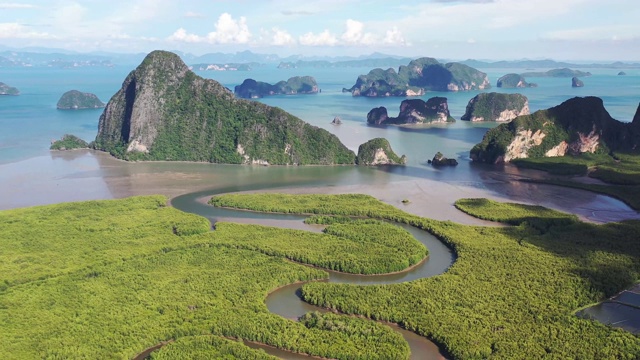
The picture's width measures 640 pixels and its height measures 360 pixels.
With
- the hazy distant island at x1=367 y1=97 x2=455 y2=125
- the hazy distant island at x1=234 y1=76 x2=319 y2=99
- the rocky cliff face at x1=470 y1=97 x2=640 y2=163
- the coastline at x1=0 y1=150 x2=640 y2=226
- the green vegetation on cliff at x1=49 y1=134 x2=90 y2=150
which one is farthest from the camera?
the hazy distant island at x1=234 y1=76 x2=319 y2=99

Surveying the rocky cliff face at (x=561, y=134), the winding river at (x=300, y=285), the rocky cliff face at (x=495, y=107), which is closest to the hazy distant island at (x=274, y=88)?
the rocky cliff face at (x=495, y=107)

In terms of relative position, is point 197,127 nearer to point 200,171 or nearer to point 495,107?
point 200,171

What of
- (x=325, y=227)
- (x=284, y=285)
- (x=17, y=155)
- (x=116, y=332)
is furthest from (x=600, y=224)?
(x=17, y=155)

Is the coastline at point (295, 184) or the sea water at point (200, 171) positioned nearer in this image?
the coastline at point (295, 184)

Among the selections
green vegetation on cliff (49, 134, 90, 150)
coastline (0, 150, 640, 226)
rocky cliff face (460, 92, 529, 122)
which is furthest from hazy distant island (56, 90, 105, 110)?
rocky cliff face (460, 92, 529, 122)

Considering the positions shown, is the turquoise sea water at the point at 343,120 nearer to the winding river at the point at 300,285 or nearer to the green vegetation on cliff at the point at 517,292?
the winding river at the point at 300,285

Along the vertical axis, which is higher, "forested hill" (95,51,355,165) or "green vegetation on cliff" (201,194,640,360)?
"forested hill" (95,51,355,165)

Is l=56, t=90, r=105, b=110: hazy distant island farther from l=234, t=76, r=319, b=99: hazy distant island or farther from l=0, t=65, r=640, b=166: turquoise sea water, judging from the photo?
l=234, t=76, r=319, b=99: hazy distant island

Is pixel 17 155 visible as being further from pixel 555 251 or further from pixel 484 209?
pixel 555 251
